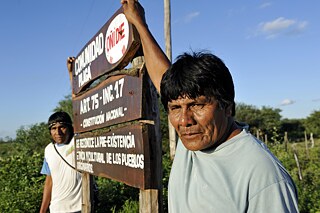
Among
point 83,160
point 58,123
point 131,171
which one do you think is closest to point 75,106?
point 58,123

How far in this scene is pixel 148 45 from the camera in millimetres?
2592

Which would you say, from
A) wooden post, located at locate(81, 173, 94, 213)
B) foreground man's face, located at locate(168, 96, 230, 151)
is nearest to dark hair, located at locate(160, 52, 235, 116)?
foreground man's face, located at locate(168, 96, 230, 151)

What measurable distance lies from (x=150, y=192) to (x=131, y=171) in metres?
0.26

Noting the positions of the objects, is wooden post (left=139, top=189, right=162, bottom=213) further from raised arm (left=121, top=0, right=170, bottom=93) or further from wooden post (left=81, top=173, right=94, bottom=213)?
wooden post (left=81, top=173, right=94, bottom=213)

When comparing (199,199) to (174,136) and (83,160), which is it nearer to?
(83,160)

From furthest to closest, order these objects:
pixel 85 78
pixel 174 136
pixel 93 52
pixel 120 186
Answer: pixel 174 136
pixel 120 186
pixel 85 78
pixel 93 52

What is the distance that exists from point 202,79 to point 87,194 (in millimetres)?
2962

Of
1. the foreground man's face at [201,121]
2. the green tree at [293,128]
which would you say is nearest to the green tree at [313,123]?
the green tree at [293,128]

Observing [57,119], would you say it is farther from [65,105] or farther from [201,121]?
[65,105]

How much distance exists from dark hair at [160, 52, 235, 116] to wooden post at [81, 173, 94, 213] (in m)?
2.78

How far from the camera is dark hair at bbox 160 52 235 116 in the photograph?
1680 mm

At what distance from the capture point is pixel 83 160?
169 inches

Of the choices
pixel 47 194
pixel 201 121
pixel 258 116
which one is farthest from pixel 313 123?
pixel 201 121

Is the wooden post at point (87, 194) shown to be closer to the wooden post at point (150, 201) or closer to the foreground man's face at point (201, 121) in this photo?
Answer: the wooden post at point (150, 201)
